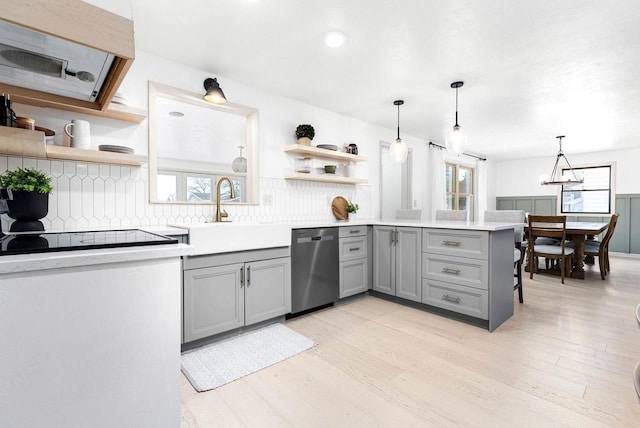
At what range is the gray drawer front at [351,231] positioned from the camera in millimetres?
3078

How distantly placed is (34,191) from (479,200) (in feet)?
25.5

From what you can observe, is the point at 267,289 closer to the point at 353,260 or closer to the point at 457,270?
the point at 353,260

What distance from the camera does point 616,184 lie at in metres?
6.43

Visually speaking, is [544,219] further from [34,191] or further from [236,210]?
[34,191]

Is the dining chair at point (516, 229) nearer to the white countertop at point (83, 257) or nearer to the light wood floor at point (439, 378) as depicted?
the light wood floor at point (439, 378)

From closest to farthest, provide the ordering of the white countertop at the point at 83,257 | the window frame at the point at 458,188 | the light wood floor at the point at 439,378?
the white countertop at the point at 83,257
the light wood floor at the point at 439,378
the window frame at the point at 458,188

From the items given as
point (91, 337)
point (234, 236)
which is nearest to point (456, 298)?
point (234, 236)

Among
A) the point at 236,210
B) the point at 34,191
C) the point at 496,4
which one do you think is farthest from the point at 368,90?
the point at 34,191

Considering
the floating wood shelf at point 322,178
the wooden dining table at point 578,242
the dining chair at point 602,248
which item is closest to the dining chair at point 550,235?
the wooden dining table at point 578,242

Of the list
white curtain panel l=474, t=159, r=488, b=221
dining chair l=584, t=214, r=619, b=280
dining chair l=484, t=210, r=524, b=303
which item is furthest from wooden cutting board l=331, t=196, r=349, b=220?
white curtain panel l=474, t=159, r=488, b=221

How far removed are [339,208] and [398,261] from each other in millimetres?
1133

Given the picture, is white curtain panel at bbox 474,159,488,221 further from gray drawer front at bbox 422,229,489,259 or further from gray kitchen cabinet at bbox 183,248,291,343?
gray kitchen cabinet at bbox 183,248,291,343

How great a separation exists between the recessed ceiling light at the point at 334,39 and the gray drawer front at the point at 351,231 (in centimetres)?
165

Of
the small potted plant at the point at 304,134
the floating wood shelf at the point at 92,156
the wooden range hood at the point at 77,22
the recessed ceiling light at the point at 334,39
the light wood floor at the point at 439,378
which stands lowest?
the light wood floor at the point at 439,378
